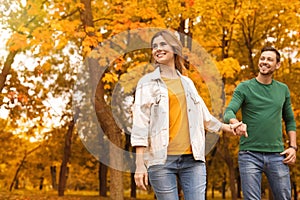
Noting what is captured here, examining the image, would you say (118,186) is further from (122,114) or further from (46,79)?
(46,79)

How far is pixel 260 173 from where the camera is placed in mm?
4891

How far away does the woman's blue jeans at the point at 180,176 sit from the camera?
3.51 metres

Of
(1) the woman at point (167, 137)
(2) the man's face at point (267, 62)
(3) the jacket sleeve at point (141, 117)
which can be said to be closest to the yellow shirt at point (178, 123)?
(1) the woman at point (167, 137)

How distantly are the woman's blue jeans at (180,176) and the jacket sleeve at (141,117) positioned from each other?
0.26 meters

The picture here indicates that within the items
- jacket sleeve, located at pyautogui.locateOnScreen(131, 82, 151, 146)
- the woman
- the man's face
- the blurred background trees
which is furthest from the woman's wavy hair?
the blurred background trees

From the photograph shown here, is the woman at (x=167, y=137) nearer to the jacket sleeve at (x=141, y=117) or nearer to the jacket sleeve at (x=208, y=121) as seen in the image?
the jacket sleeve at (x=141, y=117)

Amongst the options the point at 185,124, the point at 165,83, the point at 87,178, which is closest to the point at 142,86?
the point at 165,83

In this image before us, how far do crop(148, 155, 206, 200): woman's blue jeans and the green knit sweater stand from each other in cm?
141

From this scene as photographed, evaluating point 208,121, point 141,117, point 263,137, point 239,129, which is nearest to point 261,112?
point 263,137

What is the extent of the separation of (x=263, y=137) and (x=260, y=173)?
379 mm

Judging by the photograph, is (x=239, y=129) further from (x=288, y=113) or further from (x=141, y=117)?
(x=288, y=113)

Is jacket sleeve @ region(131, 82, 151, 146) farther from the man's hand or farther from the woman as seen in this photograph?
the man's hand

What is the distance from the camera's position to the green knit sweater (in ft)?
16.1

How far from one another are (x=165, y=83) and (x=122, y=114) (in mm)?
13398
